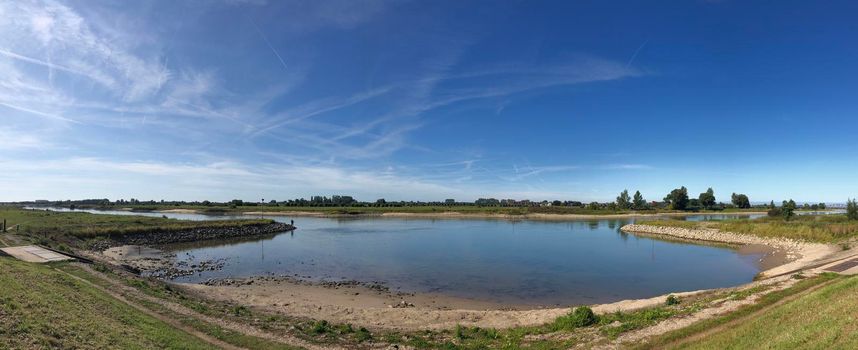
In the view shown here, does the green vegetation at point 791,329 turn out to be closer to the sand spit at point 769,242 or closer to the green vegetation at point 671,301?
the green vegetation at point 671,301

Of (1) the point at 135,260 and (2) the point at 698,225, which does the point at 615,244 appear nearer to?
(2) the point at 698,225

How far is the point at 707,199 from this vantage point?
6427 inches

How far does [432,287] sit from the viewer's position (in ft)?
99.6

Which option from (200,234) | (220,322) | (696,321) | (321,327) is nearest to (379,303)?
(321,327)

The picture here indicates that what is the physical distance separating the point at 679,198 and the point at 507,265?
145646 millimetres

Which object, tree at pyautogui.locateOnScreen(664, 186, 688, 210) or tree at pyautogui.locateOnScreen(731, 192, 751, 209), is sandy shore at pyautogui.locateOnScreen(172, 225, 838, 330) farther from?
tree at pyautogui.locateOnScreen(731, 192, 751, 209)

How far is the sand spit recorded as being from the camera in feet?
103

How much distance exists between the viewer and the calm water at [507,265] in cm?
2934

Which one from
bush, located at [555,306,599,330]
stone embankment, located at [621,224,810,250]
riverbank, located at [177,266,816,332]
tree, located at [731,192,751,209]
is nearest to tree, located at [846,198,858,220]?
stone embankment, located at [621,224,810,250]

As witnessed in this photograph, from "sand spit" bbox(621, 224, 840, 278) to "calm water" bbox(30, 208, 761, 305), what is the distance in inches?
116

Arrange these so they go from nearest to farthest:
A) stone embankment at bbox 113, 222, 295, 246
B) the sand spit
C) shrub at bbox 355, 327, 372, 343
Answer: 1. shrub at bbox 355, 327, 372, 343
2. the sand spit
3. stone embankment at bbox 113, 222, 295, 246

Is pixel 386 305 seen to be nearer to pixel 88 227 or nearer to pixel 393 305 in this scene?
pixel 393 305

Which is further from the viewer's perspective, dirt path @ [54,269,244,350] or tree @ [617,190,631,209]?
tree @ [617,190,631,209]

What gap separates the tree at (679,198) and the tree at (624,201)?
15974 mm
